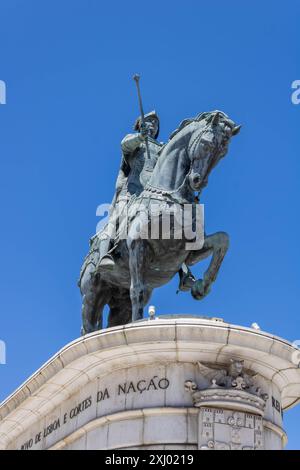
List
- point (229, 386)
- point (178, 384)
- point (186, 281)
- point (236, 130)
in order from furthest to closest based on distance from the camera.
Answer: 1. point (186, 281)
2. point (236, 130)
3. point (178, 384)
4. point (229, 386)

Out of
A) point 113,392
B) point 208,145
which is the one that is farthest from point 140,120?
point 113,392

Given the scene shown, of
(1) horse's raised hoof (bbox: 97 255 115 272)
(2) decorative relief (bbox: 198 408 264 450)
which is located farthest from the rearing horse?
(2) decorative relief (bbox: 198 408 264 450)

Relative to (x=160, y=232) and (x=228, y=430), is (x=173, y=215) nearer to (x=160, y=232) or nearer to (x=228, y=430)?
(x=160, y=232)

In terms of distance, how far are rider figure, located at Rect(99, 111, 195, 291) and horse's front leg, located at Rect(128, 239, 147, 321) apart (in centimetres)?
144

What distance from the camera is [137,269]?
16.5 metres

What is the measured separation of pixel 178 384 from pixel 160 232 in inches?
129

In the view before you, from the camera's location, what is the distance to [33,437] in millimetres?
16969

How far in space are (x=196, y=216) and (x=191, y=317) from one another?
7.79ft

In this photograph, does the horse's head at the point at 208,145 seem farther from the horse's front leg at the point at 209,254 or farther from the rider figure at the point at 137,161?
the rider figure at the point at 137,161

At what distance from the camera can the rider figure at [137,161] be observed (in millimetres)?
18391

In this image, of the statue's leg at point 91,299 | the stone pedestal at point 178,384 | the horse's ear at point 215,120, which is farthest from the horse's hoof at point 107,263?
the horse's ear at point 215,120

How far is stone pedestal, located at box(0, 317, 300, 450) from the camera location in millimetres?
13867

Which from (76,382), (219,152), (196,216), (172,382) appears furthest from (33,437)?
(219,152)

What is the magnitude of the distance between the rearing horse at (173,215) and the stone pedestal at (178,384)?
1.70 metres
